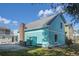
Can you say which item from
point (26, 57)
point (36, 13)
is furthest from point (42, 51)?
point (36, 13)

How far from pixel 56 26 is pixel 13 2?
28.0 inches

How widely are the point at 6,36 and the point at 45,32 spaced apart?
0.57 meters

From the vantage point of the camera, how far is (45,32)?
15.8 feet

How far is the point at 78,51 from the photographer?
4.78 m

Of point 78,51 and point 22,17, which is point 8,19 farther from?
point 78,51

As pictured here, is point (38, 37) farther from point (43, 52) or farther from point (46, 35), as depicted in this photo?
point (43, 52)

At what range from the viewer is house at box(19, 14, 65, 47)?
479cm

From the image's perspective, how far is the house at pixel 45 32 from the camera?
15.7 feet

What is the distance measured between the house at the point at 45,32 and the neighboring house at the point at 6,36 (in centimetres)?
15

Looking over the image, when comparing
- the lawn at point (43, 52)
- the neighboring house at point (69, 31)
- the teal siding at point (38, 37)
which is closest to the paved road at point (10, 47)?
the lawn at point (43, 52)

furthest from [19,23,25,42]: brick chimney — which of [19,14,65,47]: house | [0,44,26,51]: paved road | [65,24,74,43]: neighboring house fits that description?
[65,24,74,43]: neighboring house

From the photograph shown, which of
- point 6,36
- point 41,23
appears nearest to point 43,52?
point 41,23

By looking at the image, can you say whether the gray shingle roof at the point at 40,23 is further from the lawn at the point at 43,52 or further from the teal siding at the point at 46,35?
the lawn at the point at 43,52

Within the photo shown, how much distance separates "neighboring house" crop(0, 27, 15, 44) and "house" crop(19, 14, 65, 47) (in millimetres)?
145
